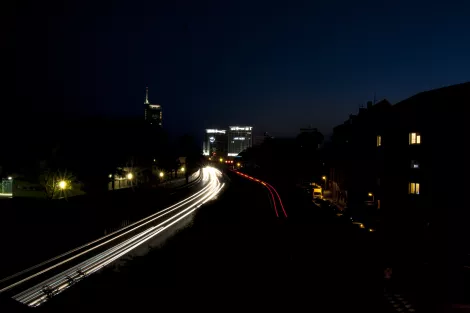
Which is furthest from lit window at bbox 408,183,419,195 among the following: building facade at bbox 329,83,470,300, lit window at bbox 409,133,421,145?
lit window at bbox 409,133,421,145

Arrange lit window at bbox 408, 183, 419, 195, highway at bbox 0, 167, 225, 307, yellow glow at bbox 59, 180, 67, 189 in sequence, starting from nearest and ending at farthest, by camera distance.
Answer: highway at bbox 0, 167, 225, 307
lit window at bbox 408, 183, 419, 195
yellow glow at bbox 59, 180, 67, 189

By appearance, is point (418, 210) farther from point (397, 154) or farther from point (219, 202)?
point (219, 202)

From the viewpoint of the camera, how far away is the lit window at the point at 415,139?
18.3 metres

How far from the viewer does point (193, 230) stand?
1529cm

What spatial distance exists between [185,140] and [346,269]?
244 ft

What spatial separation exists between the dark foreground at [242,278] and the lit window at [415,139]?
6.86m

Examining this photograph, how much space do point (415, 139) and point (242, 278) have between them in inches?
587

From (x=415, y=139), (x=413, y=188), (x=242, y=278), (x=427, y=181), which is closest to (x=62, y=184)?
(x=242, y=278)

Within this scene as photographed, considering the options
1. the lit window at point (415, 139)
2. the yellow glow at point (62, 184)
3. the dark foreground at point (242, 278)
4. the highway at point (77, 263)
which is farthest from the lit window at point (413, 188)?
the yellow glow at point (62, 184)

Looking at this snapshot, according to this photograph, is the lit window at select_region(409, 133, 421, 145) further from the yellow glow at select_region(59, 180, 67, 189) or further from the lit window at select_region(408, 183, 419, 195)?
the yellow glow at select_region(59, 180, 67, 189)

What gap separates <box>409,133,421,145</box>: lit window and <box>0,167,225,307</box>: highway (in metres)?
14.7

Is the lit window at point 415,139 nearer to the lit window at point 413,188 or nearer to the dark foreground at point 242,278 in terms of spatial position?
the lit window at point 413,188

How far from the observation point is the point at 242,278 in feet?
25.7

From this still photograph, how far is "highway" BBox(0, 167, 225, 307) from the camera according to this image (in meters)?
10.3
